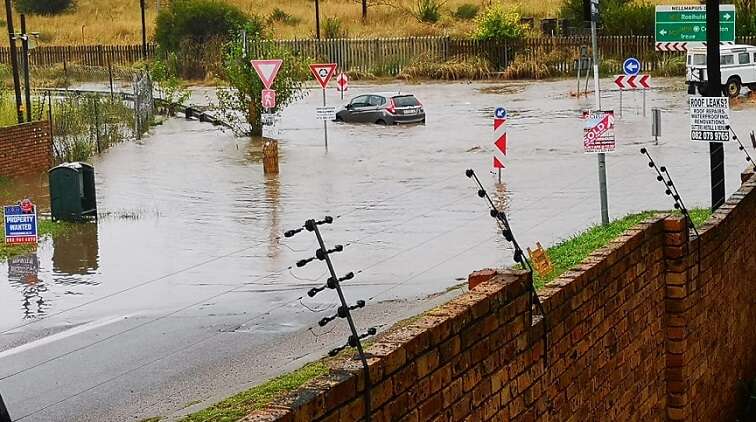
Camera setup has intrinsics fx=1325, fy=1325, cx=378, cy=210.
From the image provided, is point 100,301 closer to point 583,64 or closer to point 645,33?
point 583,64

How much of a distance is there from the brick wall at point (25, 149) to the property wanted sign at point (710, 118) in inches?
713

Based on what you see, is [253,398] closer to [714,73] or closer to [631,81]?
[714,73]

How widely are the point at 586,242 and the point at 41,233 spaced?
29.6 feet

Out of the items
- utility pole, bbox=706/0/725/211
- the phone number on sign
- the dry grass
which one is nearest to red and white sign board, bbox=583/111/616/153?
utility pole, bbox=706/0/725/211

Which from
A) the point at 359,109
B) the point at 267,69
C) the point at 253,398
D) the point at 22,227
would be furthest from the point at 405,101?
the point at 253,398

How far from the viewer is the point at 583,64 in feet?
203

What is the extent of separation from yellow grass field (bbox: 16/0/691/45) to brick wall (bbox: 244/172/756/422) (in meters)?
64.4

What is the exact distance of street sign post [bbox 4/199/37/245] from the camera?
19.8 m

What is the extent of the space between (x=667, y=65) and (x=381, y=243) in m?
43.9

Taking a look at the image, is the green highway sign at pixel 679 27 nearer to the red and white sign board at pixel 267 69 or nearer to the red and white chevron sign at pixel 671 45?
the red and white chevron sign at pixel 671 45

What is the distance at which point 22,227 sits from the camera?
20.1 meters

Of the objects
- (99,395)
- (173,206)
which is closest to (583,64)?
(173,206)

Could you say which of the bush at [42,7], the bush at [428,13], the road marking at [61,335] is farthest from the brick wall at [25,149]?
the bush at [42,7]

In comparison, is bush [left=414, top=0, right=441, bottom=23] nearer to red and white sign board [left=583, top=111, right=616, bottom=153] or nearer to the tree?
the tree
